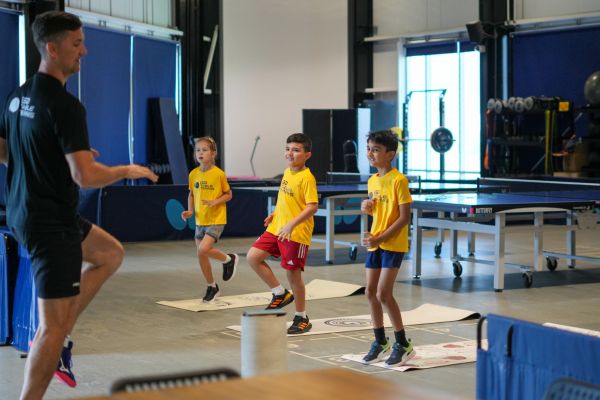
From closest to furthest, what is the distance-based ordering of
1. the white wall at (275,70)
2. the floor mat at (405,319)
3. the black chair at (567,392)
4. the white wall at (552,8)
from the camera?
the black chair at (567,392) < the floor mat at (405,319) < the white wall at (552,8) < the white wall at (275,70)

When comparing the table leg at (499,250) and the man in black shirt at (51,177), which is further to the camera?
the table leg at (499,250)

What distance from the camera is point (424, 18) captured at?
2330 centimetres

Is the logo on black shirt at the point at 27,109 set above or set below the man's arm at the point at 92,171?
above

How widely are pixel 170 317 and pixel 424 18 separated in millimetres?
15790

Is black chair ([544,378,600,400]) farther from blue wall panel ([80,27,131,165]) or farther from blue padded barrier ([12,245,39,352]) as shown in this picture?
blue wall panel ([80,27,131,165])

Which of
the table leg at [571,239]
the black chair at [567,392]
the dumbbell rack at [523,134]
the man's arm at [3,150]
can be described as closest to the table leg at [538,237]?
the table leg at [571,239]

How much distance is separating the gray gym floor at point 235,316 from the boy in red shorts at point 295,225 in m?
0.43

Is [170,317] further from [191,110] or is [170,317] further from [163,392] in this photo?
[191,110]

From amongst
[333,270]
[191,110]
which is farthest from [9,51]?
[333,270]

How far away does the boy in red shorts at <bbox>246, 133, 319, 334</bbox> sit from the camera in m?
7.90

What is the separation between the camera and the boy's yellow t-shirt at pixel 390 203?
658 centimetres

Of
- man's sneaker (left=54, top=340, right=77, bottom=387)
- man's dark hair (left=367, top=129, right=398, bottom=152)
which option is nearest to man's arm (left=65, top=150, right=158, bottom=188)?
man's sneaker (left=54, top=340, right=77, bottom=387)

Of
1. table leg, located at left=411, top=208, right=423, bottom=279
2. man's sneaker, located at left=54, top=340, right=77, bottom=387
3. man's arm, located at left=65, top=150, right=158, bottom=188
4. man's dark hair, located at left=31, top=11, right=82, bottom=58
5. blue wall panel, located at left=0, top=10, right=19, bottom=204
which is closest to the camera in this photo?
man's arm, located at left=65, top=150, right=158, bottom=188

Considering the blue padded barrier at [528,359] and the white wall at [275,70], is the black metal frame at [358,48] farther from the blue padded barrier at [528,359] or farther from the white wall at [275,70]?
the blue padded barrier at [528,359]
